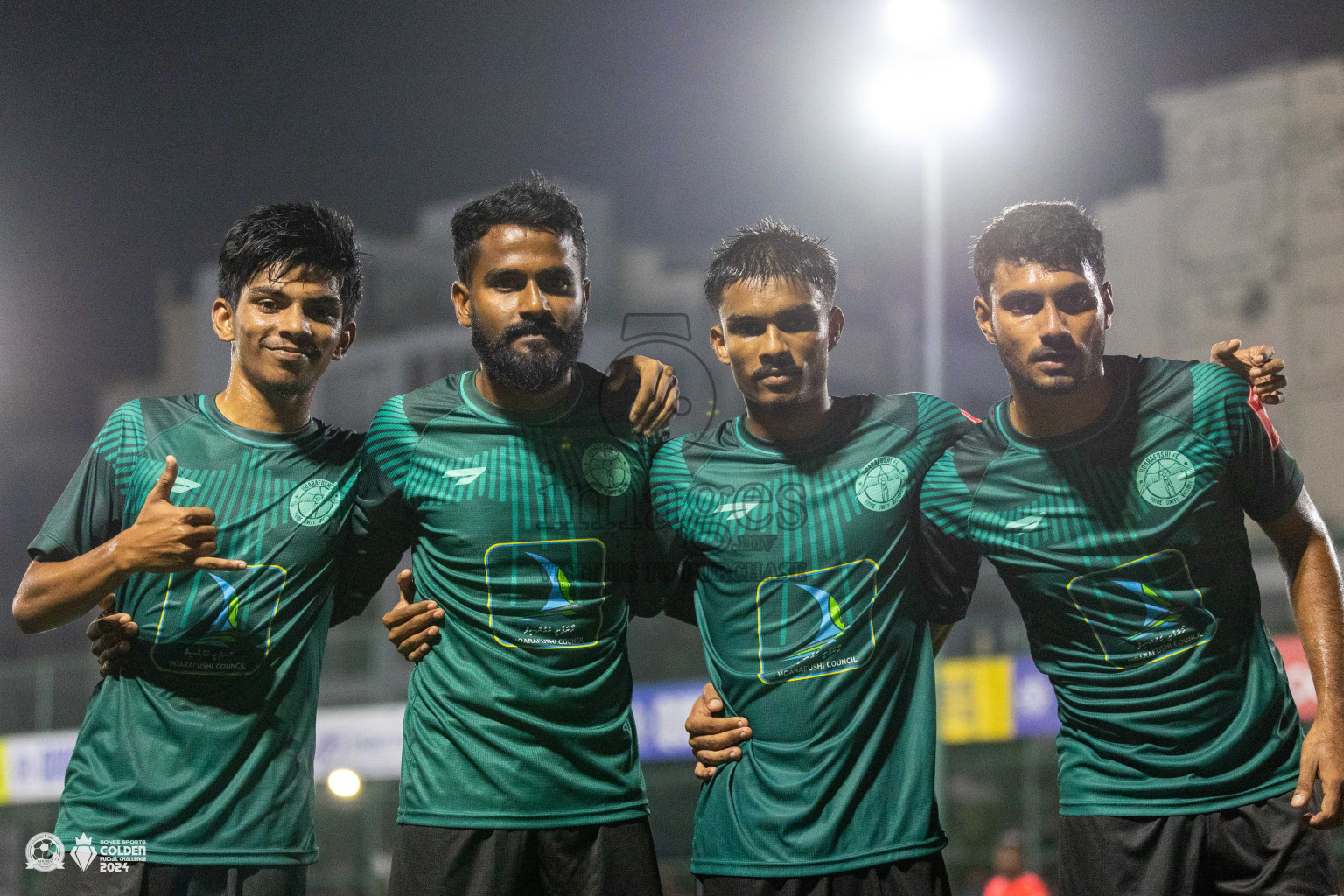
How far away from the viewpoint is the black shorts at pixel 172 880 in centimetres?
360

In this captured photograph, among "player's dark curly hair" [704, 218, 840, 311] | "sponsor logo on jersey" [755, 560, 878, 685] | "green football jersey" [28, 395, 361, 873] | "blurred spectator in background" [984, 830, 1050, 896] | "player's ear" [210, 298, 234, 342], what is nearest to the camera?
"sponsor logo on jersey" [755, 560, 878, 685]

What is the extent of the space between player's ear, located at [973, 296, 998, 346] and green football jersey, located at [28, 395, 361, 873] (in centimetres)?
197

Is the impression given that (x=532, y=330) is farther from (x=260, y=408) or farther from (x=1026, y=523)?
(x=1026, y=523)

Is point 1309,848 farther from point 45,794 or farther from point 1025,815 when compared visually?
point 45,794

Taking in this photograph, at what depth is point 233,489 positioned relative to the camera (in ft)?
12.9

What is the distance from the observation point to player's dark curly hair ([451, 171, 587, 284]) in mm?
3836

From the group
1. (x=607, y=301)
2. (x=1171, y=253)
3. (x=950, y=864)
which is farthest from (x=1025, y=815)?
(x=607, y=301)

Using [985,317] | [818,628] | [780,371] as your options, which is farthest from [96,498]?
[985,317]

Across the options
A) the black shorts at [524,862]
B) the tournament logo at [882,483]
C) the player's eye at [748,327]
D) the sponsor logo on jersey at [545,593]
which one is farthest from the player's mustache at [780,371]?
the black shorts at [524,862]

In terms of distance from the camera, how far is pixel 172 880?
367cm

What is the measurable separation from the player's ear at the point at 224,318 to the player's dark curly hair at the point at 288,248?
24 mm

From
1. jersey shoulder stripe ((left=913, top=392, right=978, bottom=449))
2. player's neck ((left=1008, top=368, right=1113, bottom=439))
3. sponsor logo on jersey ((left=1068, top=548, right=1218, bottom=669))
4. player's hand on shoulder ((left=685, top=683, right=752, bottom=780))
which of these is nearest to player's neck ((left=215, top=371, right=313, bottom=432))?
player's hand on shoulder ((left=685, top=683, right=752, bottom=780))

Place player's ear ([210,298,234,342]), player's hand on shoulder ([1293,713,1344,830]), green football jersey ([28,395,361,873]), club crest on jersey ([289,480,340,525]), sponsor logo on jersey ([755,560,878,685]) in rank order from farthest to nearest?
player's ear ([210,298,234,342]) < club crest on jersey ([289,480,340,525]) < green football jersey ([28,395,361,873]) < sponsor logo on jersey ([755,560,878,685]) < player's hand on shoulder ([1293,713,1344,830])

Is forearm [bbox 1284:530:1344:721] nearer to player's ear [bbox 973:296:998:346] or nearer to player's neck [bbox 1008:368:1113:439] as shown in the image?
player's neck [bbox 1008:368:1113:439]
